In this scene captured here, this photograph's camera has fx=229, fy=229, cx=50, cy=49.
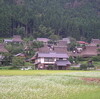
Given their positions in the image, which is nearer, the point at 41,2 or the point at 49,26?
the point at 49,26

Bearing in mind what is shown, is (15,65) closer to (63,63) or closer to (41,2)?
(63,63)

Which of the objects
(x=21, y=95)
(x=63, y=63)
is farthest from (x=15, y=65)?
(x=21, y=95)

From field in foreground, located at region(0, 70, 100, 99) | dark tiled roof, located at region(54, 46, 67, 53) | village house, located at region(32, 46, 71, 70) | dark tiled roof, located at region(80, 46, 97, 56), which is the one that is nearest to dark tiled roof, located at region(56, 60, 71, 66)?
village house, located at region(32, 46, 71, 70)

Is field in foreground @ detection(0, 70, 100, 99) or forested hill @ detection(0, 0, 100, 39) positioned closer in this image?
field in foreground @ detection(0, 70, 100, 99)

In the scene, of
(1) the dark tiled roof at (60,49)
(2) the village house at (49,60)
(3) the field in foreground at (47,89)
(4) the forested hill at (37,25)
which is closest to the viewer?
(3) the field in foreground at (47,89)

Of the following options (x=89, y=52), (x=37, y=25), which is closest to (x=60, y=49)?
(x=89, y=52)

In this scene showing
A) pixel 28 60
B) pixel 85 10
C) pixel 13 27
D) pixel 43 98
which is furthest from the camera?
pixel 85 10

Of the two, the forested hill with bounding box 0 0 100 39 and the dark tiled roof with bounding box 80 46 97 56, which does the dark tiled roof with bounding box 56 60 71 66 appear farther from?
the forested hill with bounding box 0 0 100 39

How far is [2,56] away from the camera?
48.5m

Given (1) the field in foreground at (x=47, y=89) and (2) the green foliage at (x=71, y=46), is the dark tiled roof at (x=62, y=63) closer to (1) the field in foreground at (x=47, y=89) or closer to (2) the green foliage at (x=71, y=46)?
(2) the green foliage at (x=71, y=46)

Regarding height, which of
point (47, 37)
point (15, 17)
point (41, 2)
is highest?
point (41, 2)

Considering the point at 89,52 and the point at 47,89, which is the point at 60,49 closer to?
the point at 89,52

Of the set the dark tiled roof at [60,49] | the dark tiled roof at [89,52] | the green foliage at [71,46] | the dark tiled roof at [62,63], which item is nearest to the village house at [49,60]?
the dark tiled roof at [62,63]

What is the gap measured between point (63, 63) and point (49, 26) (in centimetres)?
3550
